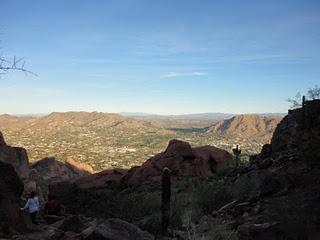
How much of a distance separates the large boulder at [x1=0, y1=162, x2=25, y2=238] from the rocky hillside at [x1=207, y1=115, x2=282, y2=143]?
467 ft

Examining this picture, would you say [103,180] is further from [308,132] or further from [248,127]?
[248,127]

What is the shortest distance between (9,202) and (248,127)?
163 metres

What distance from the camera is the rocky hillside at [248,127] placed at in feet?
524

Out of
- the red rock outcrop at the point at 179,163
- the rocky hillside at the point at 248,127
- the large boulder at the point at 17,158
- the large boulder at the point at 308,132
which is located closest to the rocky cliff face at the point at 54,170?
the red rock outcrop at the point at 179,163

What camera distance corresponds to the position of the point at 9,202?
1302 centimetres

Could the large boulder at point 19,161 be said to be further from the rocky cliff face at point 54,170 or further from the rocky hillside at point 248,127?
the rocky hillside at point 248,127

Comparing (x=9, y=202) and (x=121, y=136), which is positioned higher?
(x=9, y=202)

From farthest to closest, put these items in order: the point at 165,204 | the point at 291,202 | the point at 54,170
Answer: the point at 54,170 < the point at 165,204 < the point at 291,202

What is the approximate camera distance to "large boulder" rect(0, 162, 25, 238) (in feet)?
40.1

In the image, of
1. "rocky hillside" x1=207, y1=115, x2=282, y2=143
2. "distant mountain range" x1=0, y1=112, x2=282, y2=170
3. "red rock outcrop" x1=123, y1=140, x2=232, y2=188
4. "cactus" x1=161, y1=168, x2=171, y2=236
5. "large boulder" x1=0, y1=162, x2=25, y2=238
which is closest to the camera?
"large boulder" x1=0, y1=162, x2=25, y2=238

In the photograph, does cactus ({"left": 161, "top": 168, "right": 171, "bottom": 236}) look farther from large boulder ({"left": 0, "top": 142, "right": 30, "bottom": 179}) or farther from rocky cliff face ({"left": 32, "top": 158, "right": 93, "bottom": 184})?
rocky cliff face ({"left": 32, "top": 158, "right": 93, "bottom": 184})

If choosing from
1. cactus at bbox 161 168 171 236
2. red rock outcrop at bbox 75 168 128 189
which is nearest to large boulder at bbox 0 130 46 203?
red rock outcrop at bbox 75 168 128 189

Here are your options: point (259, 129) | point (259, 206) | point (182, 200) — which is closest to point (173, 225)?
point (259, 206)

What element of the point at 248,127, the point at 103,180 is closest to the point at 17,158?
the point at 103,180
